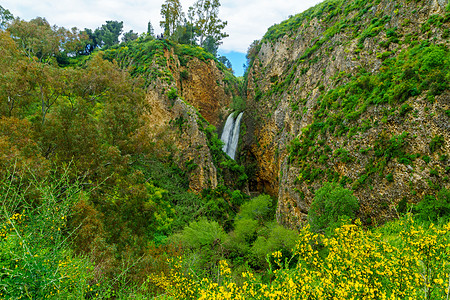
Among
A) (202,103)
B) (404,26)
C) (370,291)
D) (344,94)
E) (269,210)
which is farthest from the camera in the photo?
(202,103)

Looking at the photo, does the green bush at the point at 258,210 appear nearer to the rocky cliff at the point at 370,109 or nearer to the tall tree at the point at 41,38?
the rocky cliff at the point at 370,109

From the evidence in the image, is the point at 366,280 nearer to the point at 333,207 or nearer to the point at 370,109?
the point at 333,207

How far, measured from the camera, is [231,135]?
33.7m

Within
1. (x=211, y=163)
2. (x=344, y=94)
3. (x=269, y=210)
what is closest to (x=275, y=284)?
(x=344, y=94)

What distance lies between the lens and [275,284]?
4.52m

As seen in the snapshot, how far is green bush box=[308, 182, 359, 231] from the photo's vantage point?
12360 mm

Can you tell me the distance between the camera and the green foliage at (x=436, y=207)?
9062 millimetres

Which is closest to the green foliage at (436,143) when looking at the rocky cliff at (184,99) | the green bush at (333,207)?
the green bush at (333,207)

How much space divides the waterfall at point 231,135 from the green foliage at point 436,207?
23692 millimetres

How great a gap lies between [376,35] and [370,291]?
20.4 m

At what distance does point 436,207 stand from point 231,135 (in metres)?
26.2

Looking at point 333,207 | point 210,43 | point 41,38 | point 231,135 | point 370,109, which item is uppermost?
point 210,43

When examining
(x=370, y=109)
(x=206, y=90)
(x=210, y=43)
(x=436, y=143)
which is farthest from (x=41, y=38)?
(x=436, y=143)

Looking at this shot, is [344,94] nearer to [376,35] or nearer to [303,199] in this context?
[376,35]
